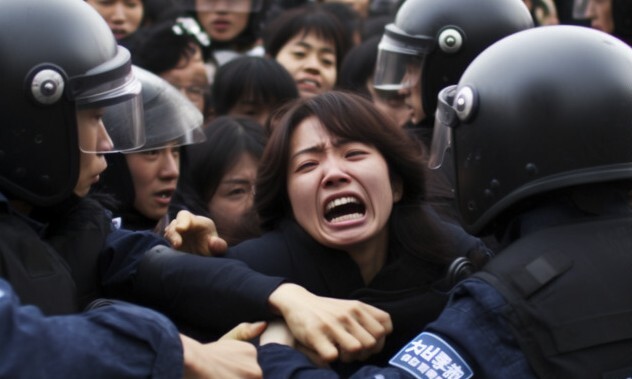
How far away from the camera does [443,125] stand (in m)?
3.20

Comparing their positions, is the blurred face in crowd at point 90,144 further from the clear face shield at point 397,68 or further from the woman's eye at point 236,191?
the clear face shield at point 397,68

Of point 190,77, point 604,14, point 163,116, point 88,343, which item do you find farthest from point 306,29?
point 88,343

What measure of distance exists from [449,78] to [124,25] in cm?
243

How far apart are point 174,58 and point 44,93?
296 centimetres

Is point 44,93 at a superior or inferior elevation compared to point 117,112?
superior

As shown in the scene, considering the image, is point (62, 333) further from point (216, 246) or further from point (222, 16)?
point (222, 16)

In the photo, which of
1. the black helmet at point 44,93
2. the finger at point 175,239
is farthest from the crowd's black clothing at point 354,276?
the black helmet at point 44,93

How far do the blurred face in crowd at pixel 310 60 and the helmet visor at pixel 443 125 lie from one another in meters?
2.96

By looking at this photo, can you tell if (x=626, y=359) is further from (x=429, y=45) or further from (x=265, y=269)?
(x=429, y=45)

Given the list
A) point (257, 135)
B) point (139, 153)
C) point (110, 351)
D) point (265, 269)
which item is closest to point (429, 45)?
point (257, 135)

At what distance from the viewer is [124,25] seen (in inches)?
250

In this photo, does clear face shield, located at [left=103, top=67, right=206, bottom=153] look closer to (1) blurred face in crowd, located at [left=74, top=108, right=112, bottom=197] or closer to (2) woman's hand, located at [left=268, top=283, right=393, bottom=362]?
(1) blurred face in crowd, located at [left=74, top=108, right=112, bottom=197]

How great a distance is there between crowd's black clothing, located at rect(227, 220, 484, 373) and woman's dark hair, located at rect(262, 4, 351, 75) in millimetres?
3411

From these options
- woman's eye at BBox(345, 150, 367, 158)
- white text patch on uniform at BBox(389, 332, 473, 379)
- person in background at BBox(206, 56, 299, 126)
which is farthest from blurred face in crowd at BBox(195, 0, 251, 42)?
white text patch on uniform at BBox(389, 332, 473, 379)
